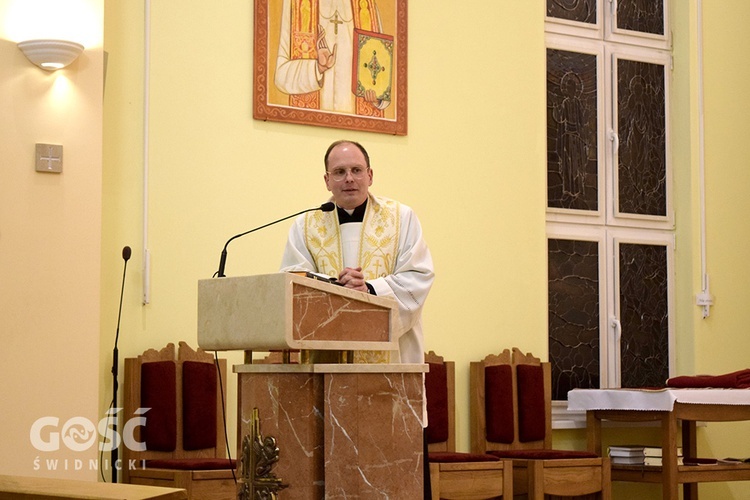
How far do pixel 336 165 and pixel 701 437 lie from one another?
15.7 ft

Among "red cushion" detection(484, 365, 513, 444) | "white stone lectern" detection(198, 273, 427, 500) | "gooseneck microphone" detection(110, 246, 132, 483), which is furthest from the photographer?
"red cushion" detection(484, 365, 513, 444)

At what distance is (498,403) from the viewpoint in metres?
7.38

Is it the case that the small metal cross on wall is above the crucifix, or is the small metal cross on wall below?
below

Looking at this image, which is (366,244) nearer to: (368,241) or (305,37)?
(368,241)

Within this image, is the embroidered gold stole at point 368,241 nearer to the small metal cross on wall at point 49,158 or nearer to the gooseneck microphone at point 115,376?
the gooseneck microphone at point 115,376

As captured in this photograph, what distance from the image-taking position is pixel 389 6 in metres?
7.39

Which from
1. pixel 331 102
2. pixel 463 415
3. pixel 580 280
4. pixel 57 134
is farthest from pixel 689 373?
pixel 57 134

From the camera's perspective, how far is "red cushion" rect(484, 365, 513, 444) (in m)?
7.37

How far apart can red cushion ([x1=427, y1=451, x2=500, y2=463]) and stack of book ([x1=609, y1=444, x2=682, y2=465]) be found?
3.66ft

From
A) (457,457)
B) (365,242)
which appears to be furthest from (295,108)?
(457,457)

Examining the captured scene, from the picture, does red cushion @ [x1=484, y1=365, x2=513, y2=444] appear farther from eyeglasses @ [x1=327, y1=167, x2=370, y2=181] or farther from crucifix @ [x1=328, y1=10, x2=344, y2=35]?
eyeglasses @ [x1=327, y1=167, x2=370, y2=181]

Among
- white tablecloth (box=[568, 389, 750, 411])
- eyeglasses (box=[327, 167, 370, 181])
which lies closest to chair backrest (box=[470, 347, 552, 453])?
white tablecloth (box=[568, 389, 750, 411])

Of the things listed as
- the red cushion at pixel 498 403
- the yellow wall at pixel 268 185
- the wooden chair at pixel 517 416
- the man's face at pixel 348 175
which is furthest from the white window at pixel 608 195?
the man's face at pixel 348 175

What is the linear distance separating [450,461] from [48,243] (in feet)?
8.72
